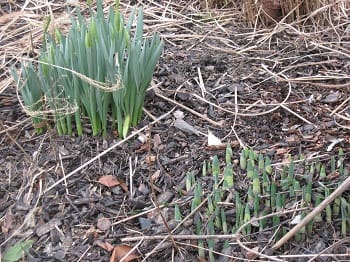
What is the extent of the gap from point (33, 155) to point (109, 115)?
28 cm

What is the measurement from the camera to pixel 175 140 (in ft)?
6.50

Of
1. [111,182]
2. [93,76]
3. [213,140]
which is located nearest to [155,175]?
[111,182]

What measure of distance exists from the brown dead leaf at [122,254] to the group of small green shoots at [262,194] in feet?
0.49

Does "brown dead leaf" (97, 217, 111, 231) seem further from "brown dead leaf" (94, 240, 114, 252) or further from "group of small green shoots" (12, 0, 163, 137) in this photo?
"group of small green shoots" (12, 0, 163, 137)

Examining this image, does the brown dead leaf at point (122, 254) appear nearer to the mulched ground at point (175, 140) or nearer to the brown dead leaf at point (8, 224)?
the mulched ground at point (175, 140)

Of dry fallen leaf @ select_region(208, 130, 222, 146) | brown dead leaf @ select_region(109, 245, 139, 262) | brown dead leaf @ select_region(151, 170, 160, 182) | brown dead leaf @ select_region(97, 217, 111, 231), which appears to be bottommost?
brown dead leaf @ select_region(109, 245, 139, 262)

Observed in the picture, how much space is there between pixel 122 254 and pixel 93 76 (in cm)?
56

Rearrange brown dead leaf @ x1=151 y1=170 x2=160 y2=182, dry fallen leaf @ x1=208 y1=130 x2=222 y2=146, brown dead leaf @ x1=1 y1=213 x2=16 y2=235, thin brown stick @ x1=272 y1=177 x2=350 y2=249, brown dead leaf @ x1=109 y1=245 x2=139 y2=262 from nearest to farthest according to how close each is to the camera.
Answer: thin brown stick @ x1=272 y1=177 x2=350 y2=249, brown dead leaf @ x1=109 y1=245 x2=139 y2=262, brown dead leaf @ x1=1 y1=213 x2=16 y2=235, brown dead leaf @ x1=151 y1=170 x2=160 y2=182, dry fallen leaf @ x1=208 y1=130 x2=222 y2=146

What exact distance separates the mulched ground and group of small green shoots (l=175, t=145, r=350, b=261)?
46mm

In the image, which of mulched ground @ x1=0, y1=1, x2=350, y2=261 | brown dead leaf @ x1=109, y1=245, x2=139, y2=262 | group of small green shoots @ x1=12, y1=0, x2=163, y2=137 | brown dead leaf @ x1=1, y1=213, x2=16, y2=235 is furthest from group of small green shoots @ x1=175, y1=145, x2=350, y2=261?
brown dead leaf @ x1=1, y1=213, x2=16, y2=235

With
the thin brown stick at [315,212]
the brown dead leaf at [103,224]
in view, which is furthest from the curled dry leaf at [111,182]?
the thin brown stick at [315,212]

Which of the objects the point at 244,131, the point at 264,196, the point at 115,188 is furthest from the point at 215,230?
the point at 244,131

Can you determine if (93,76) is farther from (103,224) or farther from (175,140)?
(103,224)

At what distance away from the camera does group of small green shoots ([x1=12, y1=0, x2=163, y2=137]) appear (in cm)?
185
